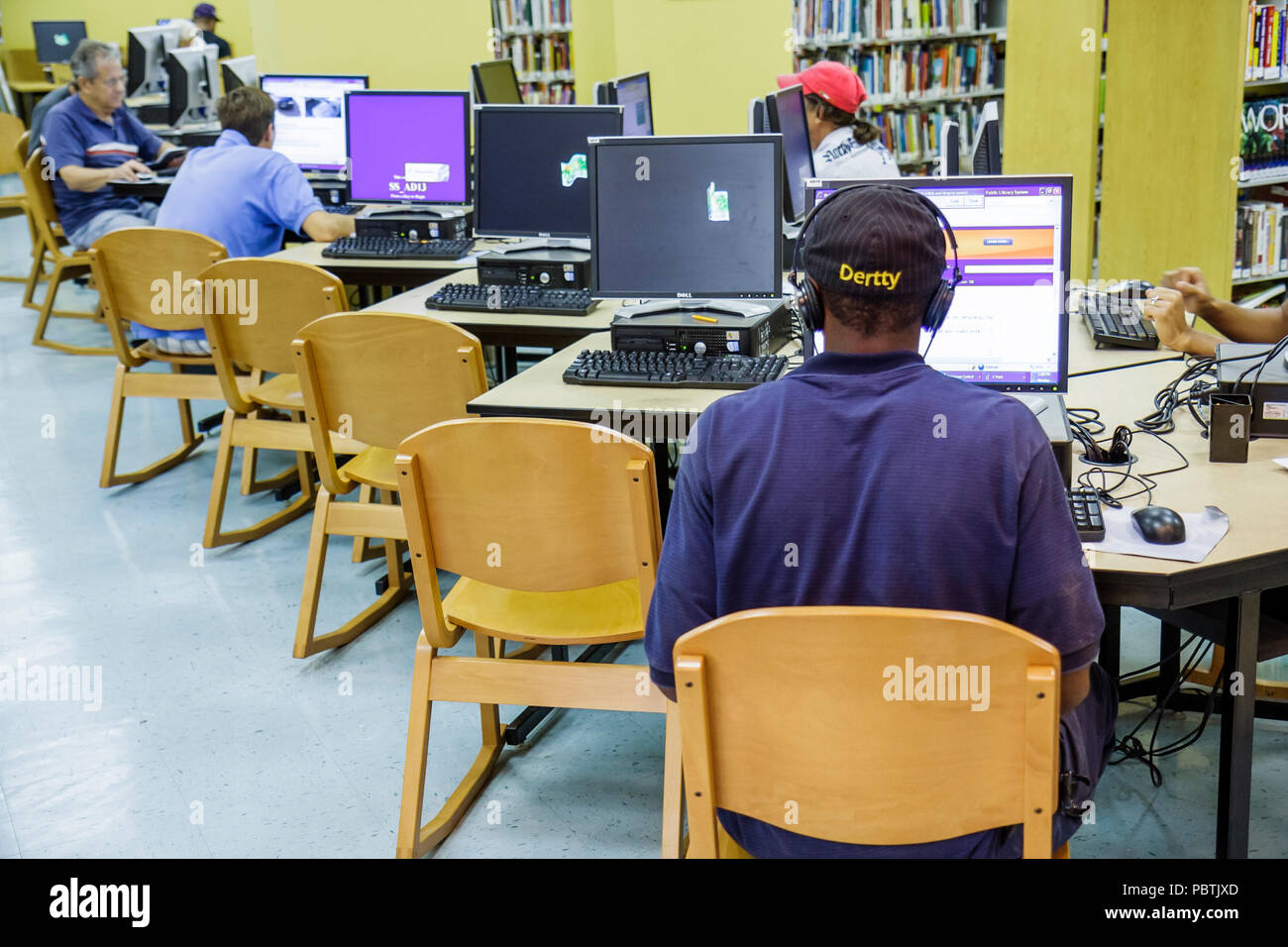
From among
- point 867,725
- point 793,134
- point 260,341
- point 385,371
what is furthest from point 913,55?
point 867,725

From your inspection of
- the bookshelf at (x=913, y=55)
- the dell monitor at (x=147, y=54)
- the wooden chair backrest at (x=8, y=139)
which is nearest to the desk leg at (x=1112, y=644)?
the bookshelf at (x=913, y=55)

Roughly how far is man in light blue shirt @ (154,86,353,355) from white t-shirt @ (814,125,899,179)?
1591 millimetres

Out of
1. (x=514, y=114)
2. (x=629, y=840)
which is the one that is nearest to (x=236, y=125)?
(x=514, y=114)

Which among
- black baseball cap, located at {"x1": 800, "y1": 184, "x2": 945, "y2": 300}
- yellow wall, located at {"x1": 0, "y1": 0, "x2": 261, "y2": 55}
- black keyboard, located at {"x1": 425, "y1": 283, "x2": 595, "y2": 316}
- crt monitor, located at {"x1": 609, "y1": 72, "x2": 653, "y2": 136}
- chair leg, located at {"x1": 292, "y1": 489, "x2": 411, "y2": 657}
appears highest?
yellow wall, located at {"x1": 0, "y1": 0, "x2": 261, "y2": 55}

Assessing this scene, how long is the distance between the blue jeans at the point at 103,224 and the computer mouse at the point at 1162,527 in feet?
16.3

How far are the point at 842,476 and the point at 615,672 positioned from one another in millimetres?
855

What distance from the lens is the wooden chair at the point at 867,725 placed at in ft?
4.09


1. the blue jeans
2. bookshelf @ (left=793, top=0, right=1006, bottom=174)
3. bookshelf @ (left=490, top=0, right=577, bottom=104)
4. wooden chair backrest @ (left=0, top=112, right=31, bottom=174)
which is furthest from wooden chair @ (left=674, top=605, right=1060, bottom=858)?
wooden chair backrest @ (left=0, top=112, right=31, bottom=174)

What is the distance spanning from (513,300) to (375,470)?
0.62 meters

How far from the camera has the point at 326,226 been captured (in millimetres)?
4180

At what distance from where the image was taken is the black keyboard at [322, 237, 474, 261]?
396cm

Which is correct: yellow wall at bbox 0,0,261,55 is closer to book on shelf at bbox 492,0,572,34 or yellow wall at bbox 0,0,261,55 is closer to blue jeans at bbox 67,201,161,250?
book on shelf at bbox 492,0,572,34

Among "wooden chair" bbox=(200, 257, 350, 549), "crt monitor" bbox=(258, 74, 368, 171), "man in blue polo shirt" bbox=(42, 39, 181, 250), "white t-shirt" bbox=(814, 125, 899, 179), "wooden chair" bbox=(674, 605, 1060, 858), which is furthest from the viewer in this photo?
"man in blue polo shirt" bbox=(42, 39, 181, 250)
